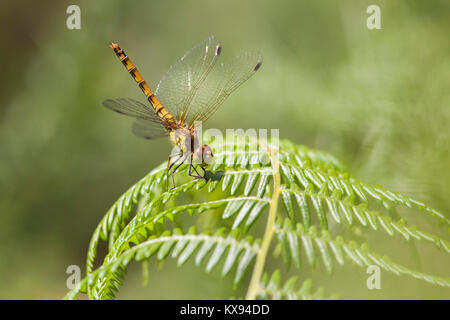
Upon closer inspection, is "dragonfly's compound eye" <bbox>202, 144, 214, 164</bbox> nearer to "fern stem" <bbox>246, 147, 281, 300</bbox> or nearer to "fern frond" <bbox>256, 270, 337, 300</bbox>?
"fern stem" <bbox>246, 147, 281, 300</bbox>

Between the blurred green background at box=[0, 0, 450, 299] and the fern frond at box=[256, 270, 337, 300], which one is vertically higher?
the blurred green background at box=[0, 0, 450, 299]

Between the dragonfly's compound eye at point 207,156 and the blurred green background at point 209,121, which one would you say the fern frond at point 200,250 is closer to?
the dragonfly's compound eye at point 207,156

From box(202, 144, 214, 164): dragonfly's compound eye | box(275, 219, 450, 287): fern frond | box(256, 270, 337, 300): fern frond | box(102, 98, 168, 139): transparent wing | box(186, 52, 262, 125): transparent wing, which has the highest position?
box(186, 52, 262, 125): transparent wing

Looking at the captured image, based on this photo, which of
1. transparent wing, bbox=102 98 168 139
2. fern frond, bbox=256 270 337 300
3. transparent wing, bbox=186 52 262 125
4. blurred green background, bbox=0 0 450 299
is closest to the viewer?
fern frond, bbox=256 270 337 300

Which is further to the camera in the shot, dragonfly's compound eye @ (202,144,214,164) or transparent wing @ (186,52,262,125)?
transparent wing @ (186,52,262,125)

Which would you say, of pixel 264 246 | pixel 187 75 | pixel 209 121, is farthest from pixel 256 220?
pixel 209 121

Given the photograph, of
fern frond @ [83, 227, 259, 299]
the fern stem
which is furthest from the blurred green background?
fern frond @ [83, 227, 259, 299]

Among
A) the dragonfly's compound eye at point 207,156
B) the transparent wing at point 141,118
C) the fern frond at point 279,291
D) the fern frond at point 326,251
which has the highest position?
the transparent wing at point 141,118

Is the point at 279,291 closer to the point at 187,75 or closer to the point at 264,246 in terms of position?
the point at 264,246

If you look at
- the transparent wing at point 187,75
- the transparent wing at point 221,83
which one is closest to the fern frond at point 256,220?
the transparent wing at point 221,83
